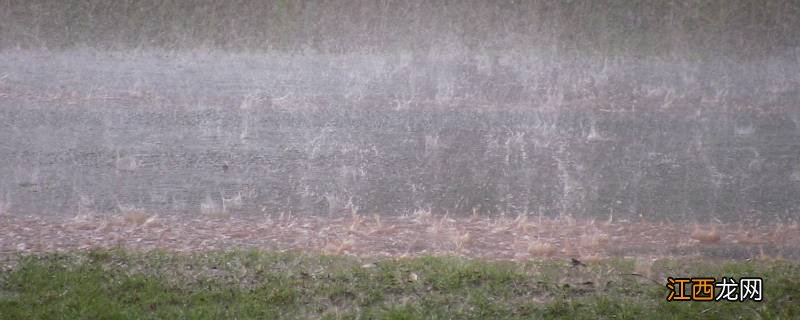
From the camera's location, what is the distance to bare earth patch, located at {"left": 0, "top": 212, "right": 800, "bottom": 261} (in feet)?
13.3

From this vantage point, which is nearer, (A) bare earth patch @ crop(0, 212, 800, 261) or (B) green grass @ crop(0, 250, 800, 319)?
(B) green grass @ crop(0, 250, 800, 319)

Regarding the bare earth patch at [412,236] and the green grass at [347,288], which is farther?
the bare earth patch at [412,236]

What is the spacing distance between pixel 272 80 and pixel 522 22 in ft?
7.67

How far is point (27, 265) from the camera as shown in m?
3.58

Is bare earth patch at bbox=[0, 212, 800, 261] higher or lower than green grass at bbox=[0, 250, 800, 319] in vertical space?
higher

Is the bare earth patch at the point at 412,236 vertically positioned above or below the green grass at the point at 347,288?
above

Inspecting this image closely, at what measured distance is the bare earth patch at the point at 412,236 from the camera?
4.05 m

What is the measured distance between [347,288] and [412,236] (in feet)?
3.13

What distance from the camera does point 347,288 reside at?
3.42 meters

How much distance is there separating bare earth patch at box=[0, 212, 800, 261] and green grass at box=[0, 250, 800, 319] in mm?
229

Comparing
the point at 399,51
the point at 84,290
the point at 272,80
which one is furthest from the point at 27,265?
the point at 399,51

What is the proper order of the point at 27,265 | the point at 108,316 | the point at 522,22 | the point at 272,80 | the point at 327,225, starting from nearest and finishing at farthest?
the point at 108,316, the point at 27,265, the point at 327,225, the point at 272,80, the point at 522,22

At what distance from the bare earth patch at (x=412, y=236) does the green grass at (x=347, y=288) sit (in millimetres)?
229

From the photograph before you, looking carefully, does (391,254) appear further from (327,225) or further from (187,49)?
(187,49)
